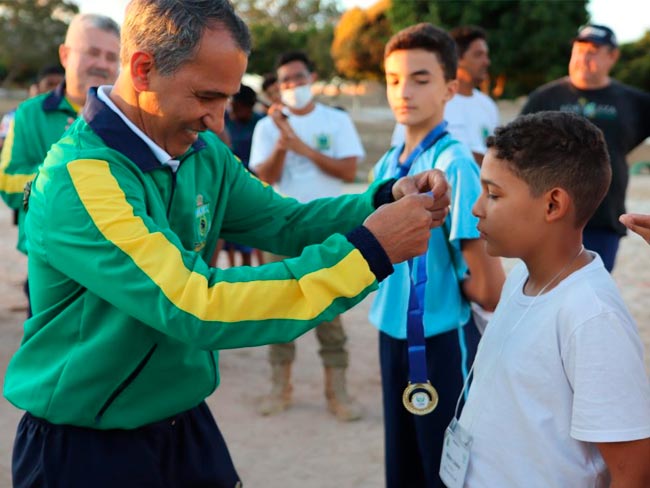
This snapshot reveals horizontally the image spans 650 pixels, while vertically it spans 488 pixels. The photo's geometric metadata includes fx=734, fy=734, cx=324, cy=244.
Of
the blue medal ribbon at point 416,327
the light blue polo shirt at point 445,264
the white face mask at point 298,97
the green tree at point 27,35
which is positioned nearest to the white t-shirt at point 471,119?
the white face mask at point 298,97

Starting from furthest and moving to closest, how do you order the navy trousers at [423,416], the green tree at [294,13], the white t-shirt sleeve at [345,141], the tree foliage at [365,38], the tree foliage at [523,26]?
the green tree at [294,13], the tree foliage at [365,38], the tree foliage at [523,26], the white t-shirt sleeve at [345,141], the navy trousers at [423,416]

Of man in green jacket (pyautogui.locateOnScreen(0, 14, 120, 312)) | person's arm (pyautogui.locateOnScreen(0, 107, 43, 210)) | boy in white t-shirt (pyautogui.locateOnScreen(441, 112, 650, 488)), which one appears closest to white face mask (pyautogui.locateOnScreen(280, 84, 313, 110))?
man in green jacket (pyautogui.locateOnScreen(0, 14, 120, 312))

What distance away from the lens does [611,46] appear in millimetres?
5012

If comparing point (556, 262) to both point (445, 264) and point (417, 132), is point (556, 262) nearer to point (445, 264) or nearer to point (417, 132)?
point (445, 264)

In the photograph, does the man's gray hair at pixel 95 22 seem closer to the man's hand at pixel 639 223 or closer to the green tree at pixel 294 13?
the man's hand at pixel 639 223

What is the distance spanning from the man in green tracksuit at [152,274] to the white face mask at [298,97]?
10.8ft

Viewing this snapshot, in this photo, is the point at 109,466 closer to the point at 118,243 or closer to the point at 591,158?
the point at 118,243

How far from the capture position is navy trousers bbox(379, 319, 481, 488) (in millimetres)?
2871

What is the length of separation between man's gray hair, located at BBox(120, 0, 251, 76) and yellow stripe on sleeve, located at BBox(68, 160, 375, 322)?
41 centimetres

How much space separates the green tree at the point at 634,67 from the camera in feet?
124

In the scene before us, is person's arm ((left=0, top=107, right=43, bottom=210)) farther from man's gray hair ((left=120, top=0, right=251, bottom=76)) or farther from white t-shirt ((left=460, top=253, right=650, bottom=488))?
white t-shirt ((left=460, top=253, right=650, bottom=488))

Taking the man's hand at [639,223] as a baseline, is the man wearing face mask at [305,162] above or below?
below

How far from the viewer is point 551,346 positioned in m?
1.85

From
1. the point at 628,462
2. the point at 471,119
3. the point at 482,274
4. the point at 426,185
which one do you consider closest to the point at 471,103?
the point at 471,119
